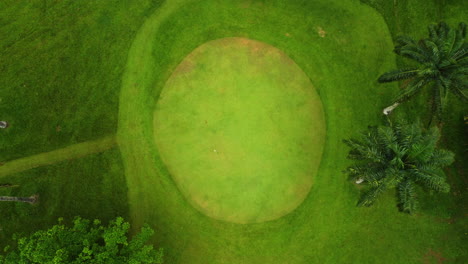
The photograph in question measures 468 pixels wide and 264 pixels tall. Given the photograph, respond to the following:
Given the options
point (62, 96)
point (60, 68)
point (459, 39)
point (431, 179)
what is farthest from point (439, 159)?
point (60, 68)

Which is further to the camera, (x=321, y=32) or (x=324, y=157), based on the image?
(x=321, y=32)

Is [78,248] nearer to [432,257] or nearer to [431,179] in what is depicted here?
[431,179]

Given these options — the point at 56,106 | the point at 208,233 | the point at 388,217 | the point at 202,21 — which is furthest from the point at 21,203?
the point at 388,217

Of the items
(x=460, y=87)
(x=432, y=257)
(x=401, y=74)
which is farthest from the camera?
(x=432, y=257)

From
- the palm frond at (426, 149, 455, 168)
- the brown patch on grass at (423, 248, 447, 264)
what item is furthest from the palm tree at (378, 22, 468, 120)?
the brown patch on grass at (423, 248, 447, 264)

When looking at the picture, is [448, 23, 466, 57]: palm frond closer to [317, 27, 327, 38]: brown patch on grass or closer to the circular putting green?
[317, 27, 327, 38]: brown patch on grass

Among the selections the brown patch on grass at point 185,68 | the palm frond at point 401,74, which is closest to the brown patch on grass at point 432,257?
the palm frond at point 401,74
